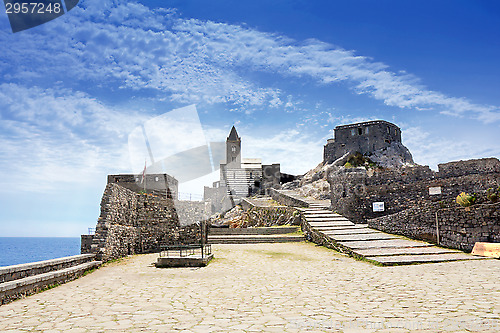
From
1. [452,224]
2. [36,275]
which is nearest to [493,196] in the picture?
[452,224]

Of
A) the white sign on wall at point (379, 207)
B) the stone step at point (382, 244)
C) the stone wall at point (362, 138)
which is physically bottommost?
the stone step at point (382, 244)

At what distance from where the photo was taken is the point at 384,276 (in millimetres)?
9281

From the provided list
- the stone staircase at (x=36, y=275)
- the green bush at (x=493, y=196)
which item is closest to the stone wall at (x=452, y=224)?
the green bush at (x=493, y=196)

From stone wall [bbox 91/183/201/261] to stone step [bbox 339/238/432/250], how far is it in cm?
853

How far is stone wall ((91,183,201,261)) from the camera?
1266 cm

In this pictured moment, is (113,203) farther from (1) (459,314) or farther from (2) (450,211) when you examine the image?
(2) (450,211)

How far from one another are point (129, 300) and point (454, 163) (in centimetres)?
2310

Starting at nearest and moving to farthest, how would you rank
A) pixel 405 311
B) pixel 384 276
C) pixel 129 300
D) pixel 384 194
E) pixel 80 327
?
pixel 80 327, pixel 405 311, pixel 129 300, pixel 384 276, pixel 384 194

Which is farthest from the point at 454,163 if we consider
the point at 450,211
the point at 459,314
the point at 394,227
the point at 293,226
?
the point at 459,314

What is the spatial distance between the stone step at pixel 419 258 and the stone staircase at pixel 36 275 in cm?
1019

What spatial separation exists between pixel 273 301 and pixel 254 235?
1558cm

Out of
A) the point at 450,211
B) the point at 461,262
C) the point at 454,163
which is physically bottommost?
the point at 461,262

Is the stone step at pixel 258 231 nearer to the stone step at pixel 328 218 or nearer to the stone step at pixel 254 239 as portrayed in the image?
the stone step at pixel 254 239

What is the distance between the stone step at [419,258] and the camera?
11406 millimetres
